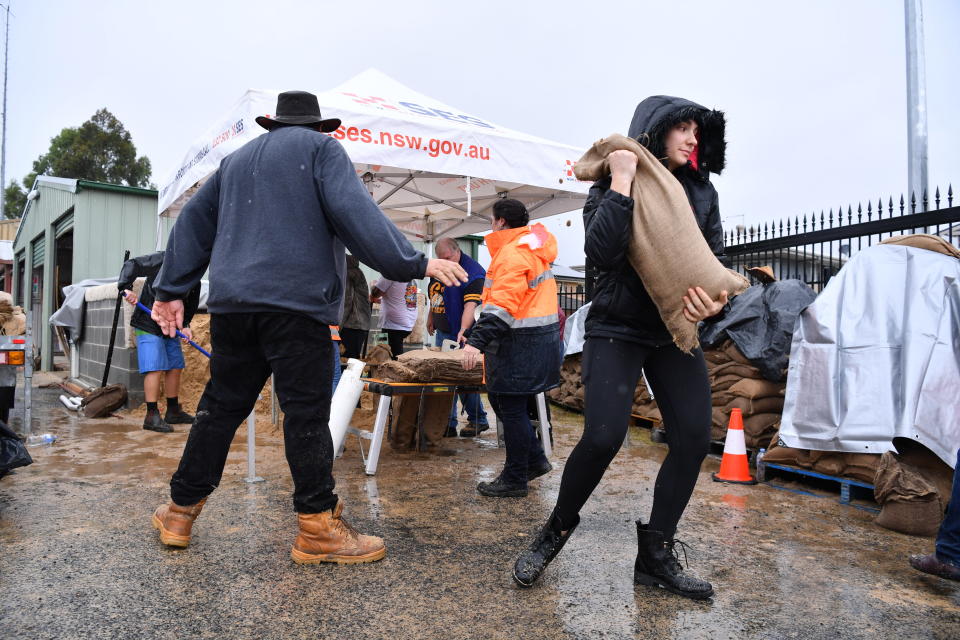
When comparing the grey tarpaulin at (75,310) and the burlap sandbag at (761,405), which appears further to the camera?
the grey tarpaulin at (75,310)

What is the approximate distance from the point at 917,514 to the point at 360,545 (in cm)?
264

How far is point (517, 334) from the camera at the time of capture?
3.99 metres

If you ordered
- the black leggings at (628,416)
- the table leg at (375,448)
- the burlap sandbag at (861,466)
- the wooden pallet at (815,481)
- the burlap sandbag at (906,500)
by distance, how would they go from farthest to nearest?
the table leg at (375,448) → the wooden pallet at (815,481) → the burlap sandbag at (861,466) → the burlap sandbag at (906,500) → the black leggings at (628,416)

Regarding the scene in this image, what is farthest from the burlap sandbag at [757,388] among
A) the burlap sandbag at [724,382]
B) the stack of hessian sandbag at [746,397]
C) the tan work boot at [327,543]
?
the tan work boot at [327,543]

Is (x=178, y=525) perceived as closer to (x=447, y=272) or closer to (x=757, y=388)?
(x=447, y=272)

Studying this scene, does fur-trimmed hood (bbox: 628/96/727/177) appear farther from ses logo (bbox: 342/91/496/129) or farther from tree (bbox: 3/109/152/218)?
tree (bbox: 3/109/152/218)

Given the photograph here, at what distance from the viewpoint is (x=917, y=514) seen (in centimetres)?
331

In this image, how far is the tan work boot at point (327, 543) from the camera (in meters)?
2.68

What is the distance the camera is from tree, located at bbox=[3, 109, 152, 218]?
3844 centimetres

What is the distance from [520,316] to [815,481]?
2.22 meters

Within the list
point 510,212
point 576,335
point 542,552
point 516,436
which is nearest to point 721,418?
point 516,436

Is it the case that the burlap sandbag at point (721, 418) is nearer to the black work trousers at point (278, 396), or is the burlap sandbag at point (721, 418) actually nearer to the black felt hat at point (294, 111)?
the black work trousers at point (278, 396)

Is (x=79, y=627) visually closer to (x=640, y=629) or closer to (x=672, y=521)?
(x=640, y=629)

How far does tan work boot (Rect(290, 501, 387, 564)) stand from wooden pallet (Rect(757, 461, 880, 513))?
2.74m
